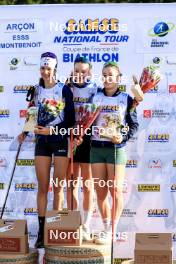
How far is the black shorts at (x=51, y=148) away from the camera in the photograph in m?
6.29

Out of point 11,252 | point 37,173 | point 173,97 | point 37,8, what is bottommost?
point 11,252

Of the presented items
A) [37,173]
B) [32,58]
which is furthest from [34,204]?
[32,58]

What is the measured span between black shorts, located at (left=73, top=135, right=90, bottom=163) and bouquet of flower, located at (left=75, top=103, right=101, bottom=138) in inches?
2.3

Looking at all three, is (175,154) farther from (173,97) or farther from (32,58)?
(32,58)

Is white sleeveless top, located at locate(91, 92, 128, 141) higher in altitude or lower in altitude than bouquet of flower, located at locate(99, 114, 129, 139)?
higher

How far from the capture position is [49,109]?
6.23 m

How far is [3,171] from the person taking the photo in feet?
20.9

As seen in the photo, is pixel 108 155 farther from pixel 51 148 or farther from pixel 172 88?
pixel 172 88

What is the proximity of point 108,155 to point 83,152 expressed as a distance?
193 mm

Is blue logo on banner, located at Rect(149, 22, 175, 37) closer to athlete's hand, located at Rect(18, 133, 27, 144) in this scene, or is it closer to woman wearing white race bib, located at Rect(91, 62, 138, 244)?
woman wearing white race bib, located at Rect(91, 62, 138, 244)

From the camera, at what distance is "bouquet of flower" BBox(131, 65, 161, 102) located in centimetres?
620

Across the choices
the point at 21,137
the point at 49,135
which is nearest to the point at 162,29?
the point at 49,135

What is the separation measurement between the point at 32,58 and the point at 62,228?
4.09ft

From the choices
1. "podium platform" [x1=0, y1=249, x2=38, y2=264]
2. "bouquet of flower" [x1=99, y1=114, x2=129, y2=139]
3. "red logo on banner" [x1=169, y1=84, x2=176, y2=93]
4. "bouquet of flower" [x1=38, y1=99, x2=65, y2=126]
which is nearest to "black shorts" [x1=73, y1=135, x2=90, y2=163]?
"bouquet of flower" [x1=99, y1=114, x2=129, y2=139]
